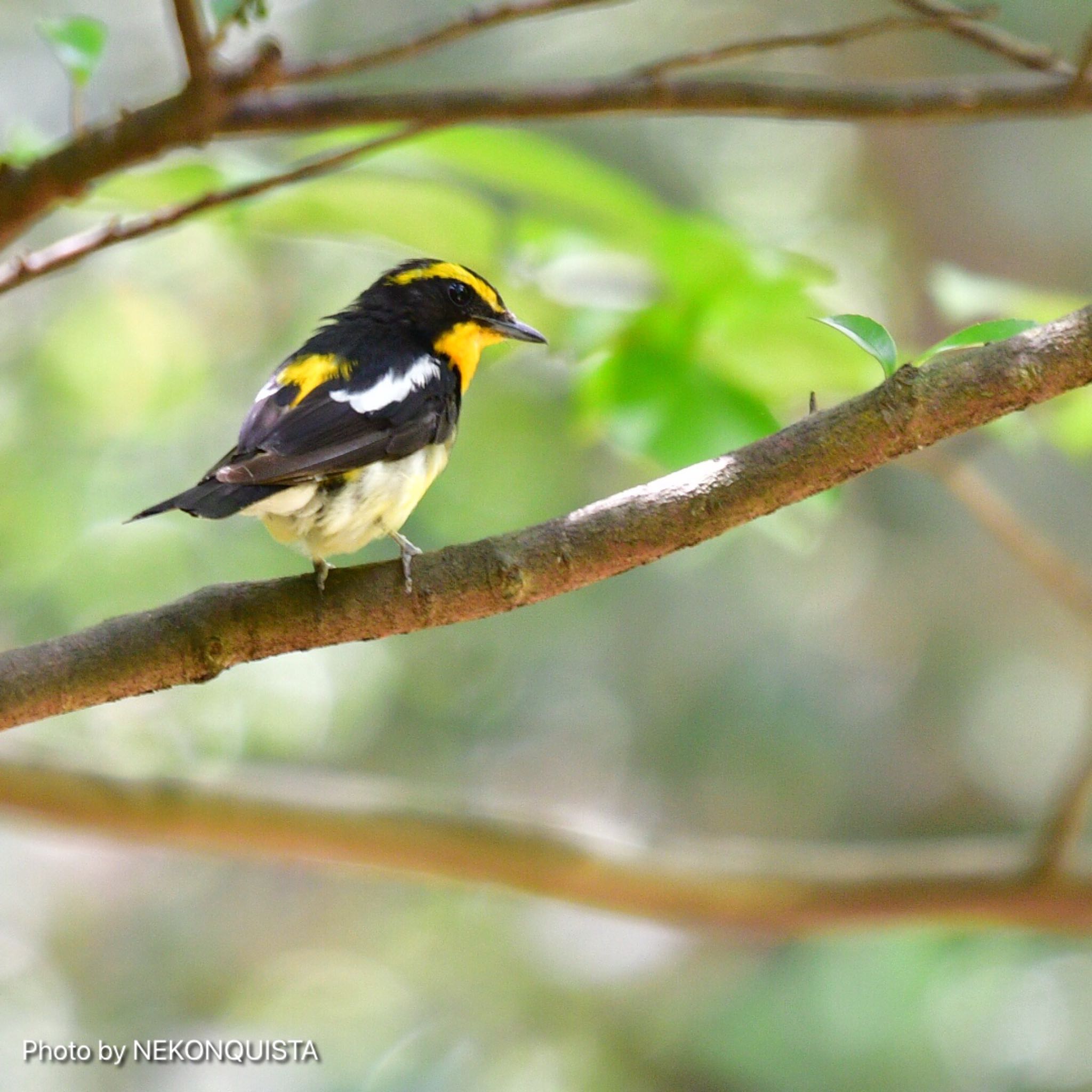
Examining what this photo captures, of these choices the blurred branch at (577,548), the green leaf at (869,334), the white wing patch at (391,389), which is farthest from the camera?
the white wing patch at (391,389)

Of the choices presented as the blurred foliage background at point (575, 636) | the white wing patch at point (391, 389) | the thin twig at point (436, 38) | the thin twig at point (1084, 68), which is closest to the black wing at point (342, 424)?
the white wing patch at point (391, 389)

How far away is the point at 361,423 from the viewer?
2713 mm

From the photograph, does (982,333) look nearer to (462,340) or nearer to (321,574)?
(321,574)

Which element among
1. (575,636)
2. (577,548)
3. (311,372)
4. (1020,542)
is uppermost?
(575,636)

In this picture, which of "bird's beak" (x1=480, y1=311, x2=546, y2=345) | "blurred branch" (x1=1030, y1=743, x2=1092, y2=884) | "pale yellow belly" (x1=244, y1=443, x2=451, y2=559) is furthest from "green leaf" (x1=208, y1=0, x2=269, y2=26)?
"blurred branch" (x1=1030, y1=743, x2=1092, y2=884)

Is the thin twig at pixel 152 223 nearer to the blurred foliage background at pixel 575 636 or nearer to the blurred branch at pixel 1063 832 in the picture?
the blurred foliage background at pixel 575 636

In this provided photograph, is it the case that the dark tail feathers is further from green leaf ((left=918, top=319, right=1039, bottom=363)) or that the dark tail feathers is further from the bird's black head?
green leaf ((left=918, top=319, right=1039, bottom=363))

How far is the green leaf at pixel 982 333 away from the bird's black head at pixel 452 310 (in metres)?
1.50

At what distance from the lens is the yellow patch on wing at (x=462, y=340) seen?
3328 mm

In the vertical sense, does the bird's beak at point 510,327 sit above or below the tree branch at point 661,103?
above

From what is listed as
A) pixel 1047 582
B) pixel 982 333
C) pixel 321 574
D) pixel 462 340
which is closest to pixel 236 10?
pixel 321 574

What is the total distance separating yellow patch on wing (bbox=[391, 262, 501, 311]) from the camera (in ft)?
11.0

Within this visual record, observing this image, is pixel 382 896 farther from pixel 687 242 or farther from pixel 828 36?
pixel 828 36

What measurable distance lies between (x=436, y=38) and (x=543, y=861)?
7.03 feet
